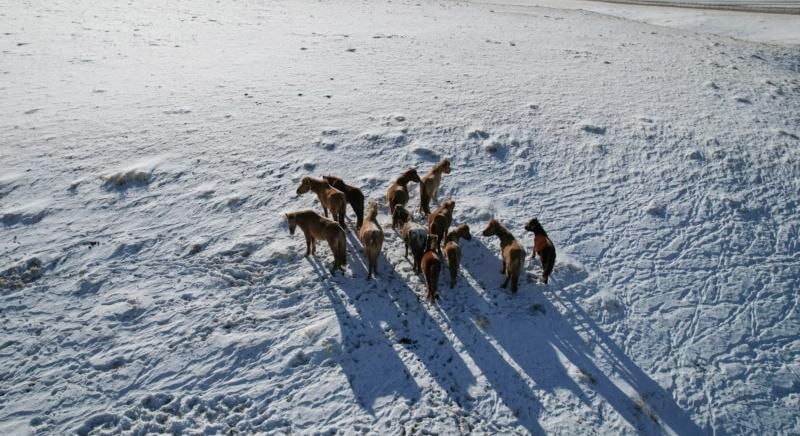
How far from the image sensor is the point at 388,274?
341 inches

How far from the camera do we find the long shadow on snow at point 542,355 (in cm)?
668

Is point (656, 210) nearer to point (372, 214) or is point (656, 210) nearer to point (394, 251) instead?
point (394, 251)

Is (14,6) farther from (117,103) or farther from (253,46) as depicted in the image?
(117,103)

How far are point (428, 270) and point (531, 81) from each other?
37.7ft

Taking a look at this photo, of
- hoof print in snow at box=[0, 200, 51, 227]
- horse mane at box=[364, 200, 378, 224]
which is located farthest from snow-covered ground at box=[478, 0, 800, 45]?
hoof print in snow at box=[0, 200, 51, 227]

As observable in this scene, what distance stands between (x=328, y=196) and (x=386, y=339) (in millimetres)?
3198

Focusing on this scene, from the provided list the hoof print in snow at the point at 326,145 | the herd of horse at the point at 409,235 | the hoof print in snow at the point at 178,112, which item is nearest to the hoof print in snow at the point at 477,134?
the hoof print in snow at the point at 326,145

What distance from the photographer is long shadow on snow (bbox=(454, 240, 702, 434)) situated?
21.9ft

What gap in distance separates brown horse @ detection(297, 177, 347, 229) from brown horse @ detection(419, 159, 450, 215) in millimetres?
1825

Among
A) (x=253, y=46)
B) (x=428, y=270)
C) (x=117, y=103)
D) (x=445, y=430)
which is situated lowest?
(x=445, y=430)

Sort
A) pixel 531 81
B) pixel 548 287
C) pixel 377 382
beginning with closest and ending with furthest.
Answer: pixel 377 382 < pixel 548 287 < pixel 531 81

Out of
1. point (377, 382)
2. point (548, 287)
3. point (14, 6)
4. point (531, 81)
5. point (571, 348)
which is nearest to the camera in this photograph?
point (377, 382)

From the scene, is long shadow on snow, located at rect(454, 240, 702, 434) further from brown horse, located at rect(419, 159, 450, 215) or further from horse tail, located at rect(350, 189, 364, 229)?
horse tail, located at rect(350, 189, 364, 229)

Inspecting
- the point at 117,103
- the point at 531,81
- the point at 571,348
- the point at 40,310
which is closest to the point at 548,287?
the point at 571,348
